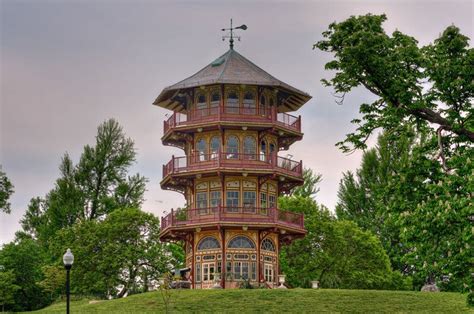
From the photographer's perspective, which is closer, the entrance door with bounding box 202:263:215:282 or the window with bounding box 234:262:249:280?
the window with bounding box 234:262:249:280

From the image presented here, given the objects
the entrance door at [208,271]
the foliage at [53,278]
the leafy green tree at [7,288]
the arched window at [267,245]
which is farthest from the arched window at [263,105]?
the leafy green tree at [7,288]

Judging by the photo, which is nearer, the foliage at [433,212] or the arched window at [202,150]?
the foliage at [433,212]

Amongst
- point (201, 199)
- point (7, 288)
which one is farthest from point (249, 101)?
point (7, 288)

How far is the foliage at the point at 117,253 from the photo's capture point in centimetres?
6638

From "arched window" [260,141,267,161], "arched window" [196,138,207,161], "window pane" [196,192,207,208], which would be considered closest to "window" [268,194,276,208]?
"arched window" [260,141,267,161]

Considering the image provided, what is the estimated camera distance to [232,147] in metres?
61.2

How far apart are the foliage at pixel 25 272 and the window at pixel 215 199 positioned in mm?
18658

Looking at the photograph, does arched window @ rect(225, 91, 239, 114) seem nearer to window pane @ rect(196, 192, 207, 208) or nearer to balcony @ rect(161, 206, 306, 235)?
window pane @ rect(196, 192, 207, 208)

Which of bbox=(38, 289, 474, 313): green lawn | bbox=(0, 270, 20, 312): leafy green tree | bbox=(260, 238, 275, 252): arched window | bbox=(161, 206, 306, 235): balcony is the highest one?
bbox=(161, 206, 306, 235): balcony

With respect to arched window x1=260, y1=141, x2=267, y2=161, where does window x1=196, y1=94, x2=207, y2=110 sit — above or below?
above

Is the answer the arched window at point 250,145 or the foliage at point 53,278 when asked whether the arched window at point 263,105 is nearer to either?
the arched window at point 250,145

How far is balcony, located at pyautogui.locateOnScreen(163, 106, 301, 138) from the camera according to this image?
60656mm

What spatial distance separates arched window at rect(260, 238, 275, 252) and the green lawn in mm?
9994

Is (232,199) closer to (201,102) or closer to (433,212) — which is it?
(201,102)
